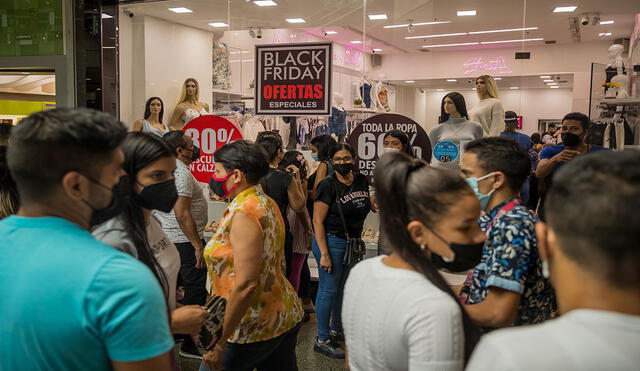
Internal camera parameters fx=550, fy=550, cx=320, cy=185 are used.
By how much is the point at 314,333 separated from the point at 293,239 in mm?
773

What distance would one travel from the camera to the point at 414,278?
1.35 metres

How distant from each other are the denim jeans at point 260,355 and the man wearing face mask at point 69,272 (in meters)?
1.18

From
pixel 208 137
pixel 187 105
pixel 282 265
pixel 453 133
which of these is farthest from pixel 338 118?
pixel 282 265

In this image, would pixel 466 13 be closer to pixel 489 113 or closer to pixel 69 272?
pixel 489 113

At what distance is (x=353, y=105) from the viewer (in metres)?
5.38

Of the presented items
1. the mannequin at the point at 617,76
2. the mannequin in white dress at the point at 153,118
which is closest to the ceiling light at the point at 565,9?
the mannequin at the point at 617,76

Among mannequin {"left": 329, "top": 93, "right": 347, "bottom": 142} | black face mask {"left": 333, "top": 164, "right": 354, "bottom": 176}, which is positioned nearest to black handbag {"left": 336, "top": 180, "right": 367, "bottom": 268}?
black face mask {"left": 333, "top": 164, "right": 354, "bottom": 176}

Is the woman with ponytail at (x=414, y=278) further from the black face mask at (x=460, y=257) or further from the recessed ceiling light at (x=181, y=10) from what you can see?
the recessed ceiling light at (x=181, y=10)

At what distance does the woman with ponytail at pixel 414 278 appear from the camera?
49.6 inches

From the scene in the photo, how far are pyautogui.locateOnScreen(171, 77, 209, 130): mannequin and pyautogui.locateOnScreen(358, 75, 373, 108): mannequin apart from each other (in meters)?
1.77

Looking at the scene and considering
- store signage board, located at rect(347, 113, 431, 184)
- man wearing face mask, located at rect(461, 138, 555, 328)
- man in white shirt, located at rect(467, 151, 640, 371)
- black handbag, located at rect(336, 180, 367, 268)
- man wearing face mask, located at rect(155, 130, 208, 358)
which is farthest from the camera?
store signage board, located at rect(347, 113, 431, 184)

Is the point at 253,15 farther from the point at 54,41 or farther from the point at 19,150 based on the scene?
the point at 19,150

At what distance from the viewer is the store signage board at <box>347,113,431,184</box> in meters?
4.91

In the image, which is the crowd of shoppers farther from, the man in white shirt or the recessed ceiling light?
the recessed ceiling light
